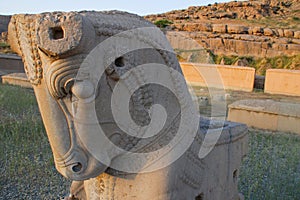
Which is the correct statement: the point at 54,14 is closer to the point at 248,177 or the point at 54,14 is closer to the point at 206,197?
the point at 206,197

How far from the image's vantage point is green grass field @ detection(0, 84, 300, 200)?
3.13 m

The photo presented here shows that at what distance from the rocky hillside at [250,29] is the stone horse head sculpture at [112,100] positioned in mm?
10738

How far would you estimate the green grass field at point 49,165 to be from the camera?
3.13 metres

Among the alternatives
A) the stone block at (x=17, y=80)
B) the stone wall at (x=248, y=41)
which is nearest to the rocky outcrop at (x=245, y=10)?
the stone wall at (x=248, y=41)

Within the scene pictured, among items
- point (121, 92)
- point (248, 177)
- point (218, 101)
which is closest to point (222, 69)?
point (218, 101)

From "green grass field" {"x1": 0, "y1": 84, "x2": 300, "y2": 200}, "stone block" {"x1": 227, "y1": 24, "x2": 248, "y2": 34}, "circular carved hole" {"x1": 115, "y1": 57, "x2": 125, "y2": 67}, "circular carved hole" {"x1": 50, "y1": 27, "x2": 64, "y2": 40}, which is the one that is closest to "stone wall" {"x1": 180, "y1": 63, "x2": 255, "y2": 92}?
"green grass field" {"x1": 0, "y1": 84, "x2": 300, "y2": 200}

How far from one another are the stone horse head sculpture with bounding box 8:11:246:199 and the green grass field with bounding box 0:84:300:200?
6.61 ft

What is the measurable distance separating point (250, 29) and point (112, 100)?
19965 millimetres

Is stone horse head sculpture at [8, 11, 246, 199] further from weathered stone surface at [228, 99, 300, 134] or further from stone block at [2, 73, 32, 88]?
stone block at [2, 73, 32, 88]

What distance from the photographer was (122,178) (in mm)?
1354

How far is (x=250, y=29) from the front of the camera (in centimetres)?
1942

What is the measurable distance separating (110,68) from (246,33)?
19993 mm

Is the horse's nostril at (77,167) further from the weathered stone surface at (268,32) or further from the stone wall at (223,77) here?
the weathered stone surface at (268,32)

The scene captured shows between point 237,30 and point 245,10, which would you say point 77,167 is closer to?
point 237,30
